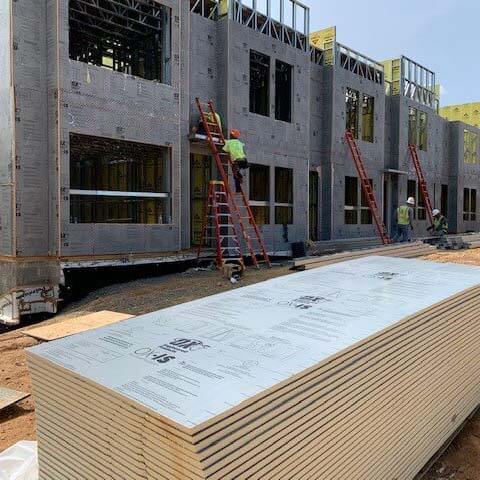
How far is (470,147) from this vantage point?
23703 millimetres

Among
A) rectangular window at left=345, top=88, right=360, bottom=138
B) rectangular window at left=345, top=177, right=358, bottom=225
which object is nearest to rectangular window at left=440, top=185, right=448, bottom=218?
rectangular window at left=345, top=177, right=358, bottom=225

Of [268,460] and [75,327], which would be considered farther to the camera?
[75,327]

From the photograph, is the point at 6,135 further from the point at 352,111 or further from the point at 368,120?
the point at 368,120

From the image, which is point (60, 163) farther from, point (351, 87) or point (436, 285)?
point (351, 87)

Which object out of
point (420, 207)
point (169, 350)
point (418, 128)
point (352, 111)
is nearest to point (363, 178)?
point (352, 111)

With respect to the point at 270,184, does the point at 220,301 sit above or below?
below

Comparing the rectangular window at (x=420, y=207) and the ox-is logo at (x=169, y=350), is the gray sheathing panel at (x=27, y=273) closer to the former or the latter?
the ox-is logo at (x=169, y=350)

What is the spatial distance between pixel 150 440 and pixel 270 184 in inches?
421

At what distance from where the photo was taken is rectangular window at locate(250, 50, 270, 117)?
12.2 m

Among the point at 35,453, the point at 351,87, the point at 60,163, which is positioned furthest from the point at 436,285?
the point at 351,87

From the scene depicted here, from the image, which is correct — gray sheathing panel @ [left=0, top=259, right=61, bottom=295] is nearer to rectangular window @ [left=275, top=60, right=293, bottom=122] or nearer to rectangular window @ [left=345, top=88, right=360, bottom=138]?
rectangular window @ [left=275, top=60, right=293, bottom=122]

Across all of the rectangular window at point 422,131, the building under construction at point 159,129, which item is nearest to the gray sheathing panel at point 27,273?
the building under construction at point 159,129

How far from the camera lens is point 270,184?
1225 cm

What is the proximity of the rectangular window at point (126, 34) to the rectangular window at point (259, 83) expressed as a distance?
2.73 m
